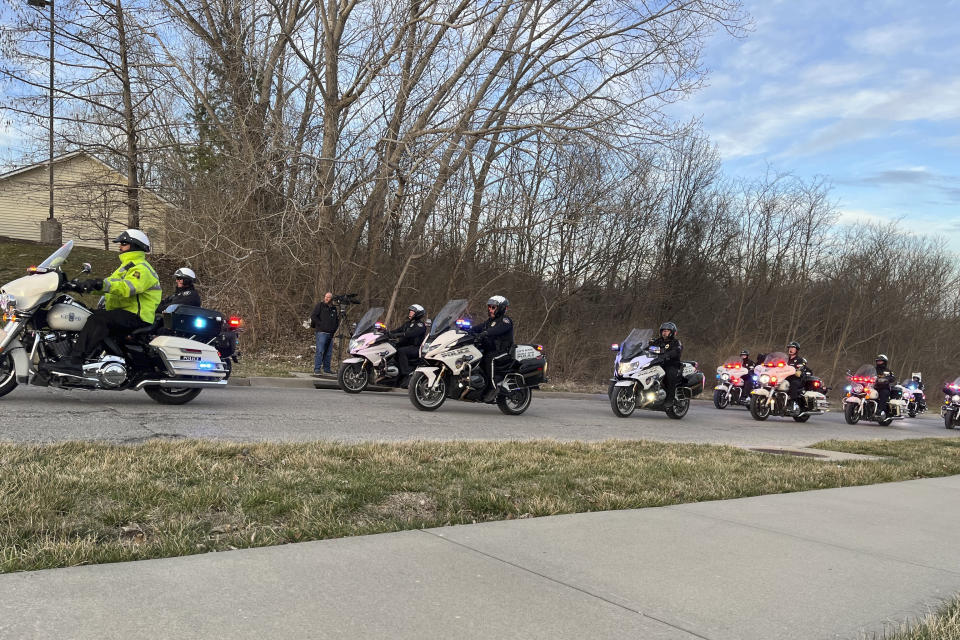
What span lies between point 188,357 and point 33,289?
188 cm

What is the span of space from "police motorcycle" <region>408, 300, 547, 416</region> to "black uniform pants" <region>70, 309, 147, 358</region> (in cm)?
452

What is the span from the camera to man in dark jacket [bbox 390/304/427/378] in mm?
13875

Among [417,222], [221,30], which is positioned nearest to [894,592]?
[417,222]

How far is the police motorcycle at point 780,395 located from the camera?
17.7m

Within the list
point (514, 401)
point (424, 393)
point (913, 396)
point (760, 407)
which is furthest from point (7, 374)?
point (913, 396)

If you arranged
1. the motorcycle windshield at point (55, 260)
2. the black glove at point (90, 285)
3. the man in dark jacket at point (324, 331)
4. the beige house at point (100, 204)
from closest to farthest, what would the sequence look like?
the black glove at point (90, 285) → the motorcycle windshield at point (55, 260) → the man in dark jacket at point (324, 331) → the beige house at point (100, 204)

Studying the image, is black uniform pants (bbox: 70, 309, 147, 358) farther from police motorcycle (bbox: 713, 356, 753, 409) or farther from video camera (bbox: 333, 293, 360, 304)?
police motorcycle (bbox: 713, 356, 753, 409)

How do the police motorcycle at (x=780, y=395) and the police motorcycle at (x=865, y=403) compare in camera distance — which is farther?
the police motorcycle at (x=865, y=403)

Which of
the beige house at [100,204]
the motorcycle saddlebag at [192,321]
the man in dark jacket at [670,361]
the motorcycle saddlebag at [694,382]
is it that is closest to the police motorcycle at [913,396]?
the motorcycle saddlebag at [694,382]

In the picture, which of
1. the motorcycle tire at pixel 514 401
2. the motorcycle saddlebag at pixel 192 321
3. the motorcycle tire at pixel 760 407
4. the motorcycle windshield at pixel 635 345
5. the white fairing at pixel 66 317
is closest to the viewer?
the white fairing at pixel 66 317

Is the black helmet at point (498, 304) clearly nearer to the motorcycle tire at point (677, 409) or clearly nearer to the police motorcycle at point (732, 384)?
the motorcycle tire at point (677, 409)

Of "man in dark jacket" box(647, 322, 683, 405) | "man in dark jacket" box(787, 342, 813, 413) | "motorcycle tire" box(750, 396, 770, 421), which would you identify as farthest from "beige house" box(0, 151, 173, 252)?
"man in dark jacket" box(787, 342, 813, 413)

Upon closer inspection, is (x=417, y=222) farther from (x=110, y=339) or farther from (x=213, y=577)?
(x=213, y=577)

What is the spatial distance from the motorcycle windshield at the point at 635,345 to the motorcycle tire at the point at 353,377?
5.20 metres
